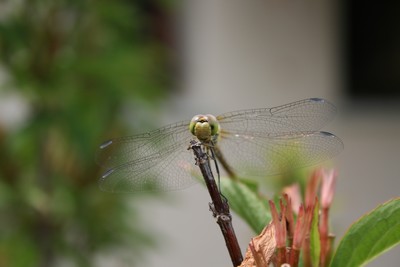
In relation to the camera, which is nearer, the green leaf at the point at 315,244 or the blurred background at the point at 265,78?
the green leaf at the point at 315,244

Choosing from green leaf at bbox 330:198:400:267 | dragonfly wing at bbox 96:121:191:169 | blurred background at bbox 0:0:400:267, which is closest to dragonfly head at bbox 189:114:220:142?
dragonfly wing at bbox 96:121:191:169

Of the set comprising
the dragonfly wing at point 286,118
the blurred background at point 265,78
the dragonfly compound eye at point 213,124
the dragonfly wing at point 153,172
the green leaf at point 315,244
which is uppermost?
the dragonfly compound eye at point 213,124

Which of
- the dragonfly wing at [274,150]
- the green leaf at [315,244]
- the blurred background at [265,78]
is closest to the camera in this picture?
the green leaf at [315,244]

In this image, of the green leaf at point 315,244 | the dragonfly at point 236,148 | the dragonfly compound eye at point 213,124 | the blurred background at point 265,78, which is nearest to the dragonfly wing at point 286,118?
the dragonfly at point 236,148

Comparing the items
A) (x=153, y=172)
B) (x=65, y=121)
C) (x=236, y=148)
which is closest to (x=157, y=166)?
(x=153, y=172)

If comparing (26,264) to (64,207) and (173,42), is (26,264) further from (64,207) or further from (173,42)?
(173,42)

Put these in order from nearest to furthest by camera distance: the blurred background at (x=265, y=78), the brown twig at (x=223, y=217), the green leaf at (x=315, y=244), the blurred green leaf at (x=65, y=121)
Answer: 1. the brown twig at (x=223, y=217)
2. the green leaf at (x=315, y=244)
3. the blurred green leaf at (x=65, y=121)
4. the blurred background at (x=265, y=78)

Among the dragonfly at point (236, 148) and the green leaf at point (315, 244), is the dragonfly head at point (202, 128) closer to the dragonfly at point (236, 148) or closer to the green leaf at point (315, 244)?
the dragonfly at point (236, 148)

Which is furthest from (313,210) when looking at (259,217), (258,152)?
(258,152)
